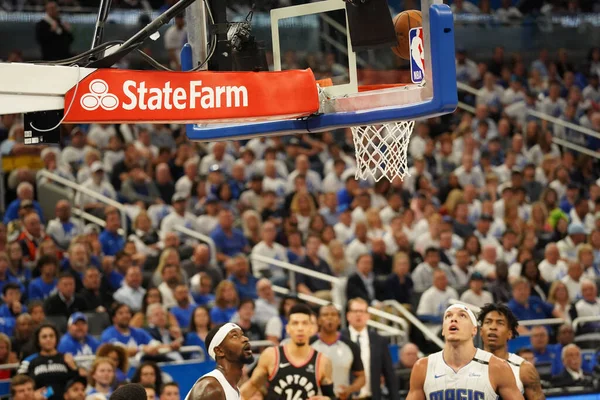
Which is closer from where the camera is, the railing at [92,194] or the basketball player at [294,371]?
the basketball player at [294,371]

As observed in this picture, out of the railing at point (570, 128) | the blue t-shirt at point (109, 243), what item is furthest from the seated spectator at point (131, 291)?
the railing at point (570, 128)

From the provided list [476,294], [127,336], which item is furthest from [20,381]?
[476,294]

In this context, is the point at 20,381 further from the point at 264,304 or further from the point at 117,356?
the point at 264,304

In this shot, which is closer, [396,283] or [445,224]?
[396,283]

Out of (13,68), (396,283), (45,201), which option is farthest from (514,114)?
(13,68)

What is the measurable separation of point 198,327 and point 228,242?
8.20 feet

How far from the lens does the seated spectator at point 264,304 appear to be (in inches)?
475

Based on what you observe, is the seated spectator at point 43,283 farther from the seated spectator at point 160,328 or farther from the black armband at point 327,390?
the black armband at point 327,390

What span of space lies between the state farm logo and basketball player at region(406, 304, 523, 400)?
2809mm

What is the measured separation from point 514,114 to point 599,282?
18.2 ft

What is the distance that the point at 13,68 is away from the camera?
213 inches

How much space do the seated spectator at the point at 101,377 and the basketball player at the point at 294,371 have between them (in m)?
1.26

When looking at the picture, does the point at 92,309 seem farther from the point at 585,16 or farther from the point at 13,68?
the point at 585,16

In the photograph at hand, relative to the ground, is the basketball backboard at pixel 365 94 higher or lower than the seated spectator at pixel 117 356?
higher
